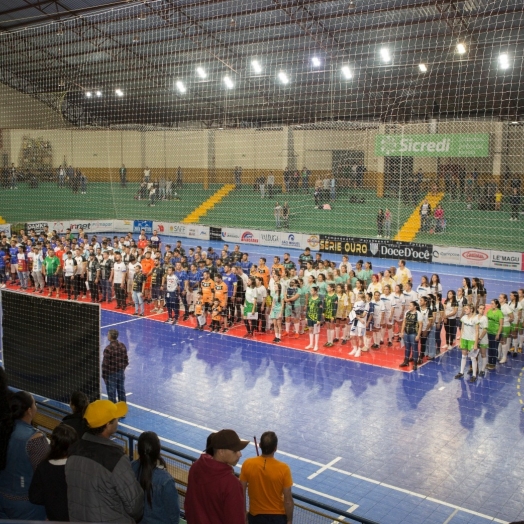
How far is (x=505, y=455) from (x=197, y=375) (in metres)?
5.66

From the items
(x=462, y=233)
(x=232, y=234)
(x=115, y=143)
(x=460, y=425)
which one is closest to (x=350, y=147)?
(x=462, y=233)

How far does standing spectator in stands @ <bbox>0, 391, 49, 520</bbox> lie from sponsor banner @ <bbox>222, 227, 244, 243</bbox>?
76.1ft

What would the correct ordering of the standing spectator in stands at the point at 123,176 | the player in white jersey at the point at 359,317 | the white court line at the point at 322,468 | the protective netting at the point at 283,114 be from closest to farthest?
the white court line at the point at 322,468
the player in white jersey at the point at 359,317
the protective netting at the point at 283,114
the standing spectator in stands at the point at 123,176

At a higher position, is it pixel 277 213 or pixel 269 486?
pixel 277 213

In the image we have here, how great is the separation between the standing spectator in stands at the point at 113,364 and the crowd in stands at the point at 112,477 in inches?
216

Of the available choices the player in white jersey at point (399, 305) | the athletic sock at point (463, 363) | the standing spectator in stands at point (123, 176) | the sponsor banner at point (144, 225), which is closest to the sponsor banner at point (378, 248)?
the player in white jersey at point (399, 305)

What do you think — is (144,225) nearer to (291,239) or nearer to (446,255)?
(291,239)

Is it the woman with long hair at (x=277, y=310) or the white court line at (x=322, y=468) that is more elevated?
the woman with long hair at (x=277, y=310)

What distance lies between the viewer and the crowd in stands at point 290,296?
1195 cm

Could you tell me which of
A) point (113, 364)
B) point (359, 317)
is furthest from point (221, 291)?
point (113, 364)

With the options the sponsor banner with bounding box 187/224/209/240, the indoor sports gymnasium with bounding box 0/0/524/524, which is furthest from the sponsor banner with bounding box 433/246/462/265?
the sponsor banner with bounding box 187/224/209/240

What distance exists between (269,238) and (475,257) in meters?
8.52

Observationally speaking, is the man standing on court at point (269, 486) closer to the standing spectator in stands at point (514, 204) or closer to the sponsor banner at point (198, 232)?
the standing spectator in stands at point (514, 204)

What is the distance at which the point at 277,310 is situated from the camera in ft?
44.5
